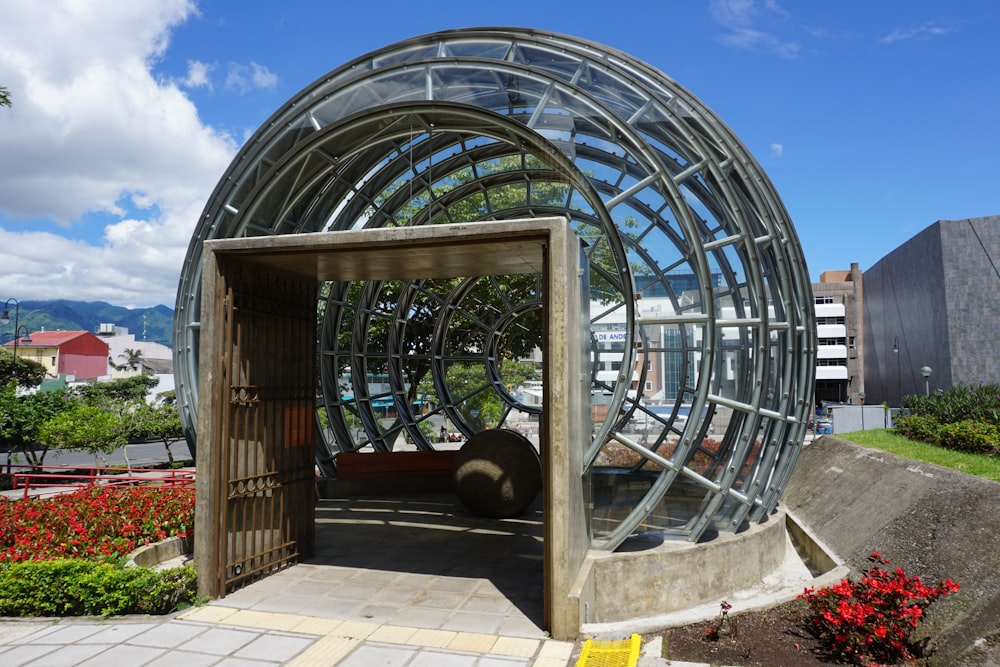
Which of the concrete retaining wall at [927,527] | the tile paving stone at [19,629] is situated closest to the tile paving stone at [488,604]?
the concrete retaining wall at [927,527]

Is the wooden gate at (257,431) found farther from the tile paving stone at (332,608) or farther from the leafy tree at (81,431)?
the leafy tree at (81,431)

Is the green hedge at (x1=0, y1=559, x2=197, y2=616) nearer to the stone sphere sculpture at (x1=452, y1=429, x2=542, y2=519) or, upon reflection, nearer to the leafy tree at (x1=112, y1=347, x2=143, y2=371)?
the stone sphere sculpture at (x1=452, y1=429, x2=542, y2=519)

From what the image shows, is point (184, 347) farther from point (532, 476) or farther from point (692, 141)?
point (692, 141)

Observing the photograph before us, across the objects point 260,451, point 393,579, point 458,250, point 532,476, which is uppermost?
point 458,250

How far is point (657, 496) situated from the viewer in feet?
25.4

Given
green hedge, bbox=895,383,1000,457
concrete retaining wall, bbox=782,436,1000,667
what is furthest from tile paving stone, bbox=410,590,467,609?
green hedge, bbox=895,383,1000,457

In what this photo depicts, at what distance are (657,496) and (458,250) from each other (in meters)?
3.54

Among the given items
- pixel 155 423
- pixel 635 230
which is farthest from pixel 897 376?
pixel 155 423

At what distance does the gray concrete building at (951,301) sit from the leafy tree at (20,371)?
47.7m

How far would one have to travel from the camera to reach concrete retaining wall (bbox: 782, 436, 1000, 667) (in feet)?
19.5

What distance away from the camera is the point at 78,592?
21.9ft

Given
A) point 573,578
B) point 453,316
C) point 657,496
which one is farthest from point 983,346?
point 573,578

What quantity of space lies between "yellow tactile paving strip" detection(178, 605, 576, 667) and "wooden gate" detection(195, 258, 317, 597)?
762mm

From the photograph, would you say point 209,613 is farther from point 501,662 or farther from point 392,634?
point 501,662
